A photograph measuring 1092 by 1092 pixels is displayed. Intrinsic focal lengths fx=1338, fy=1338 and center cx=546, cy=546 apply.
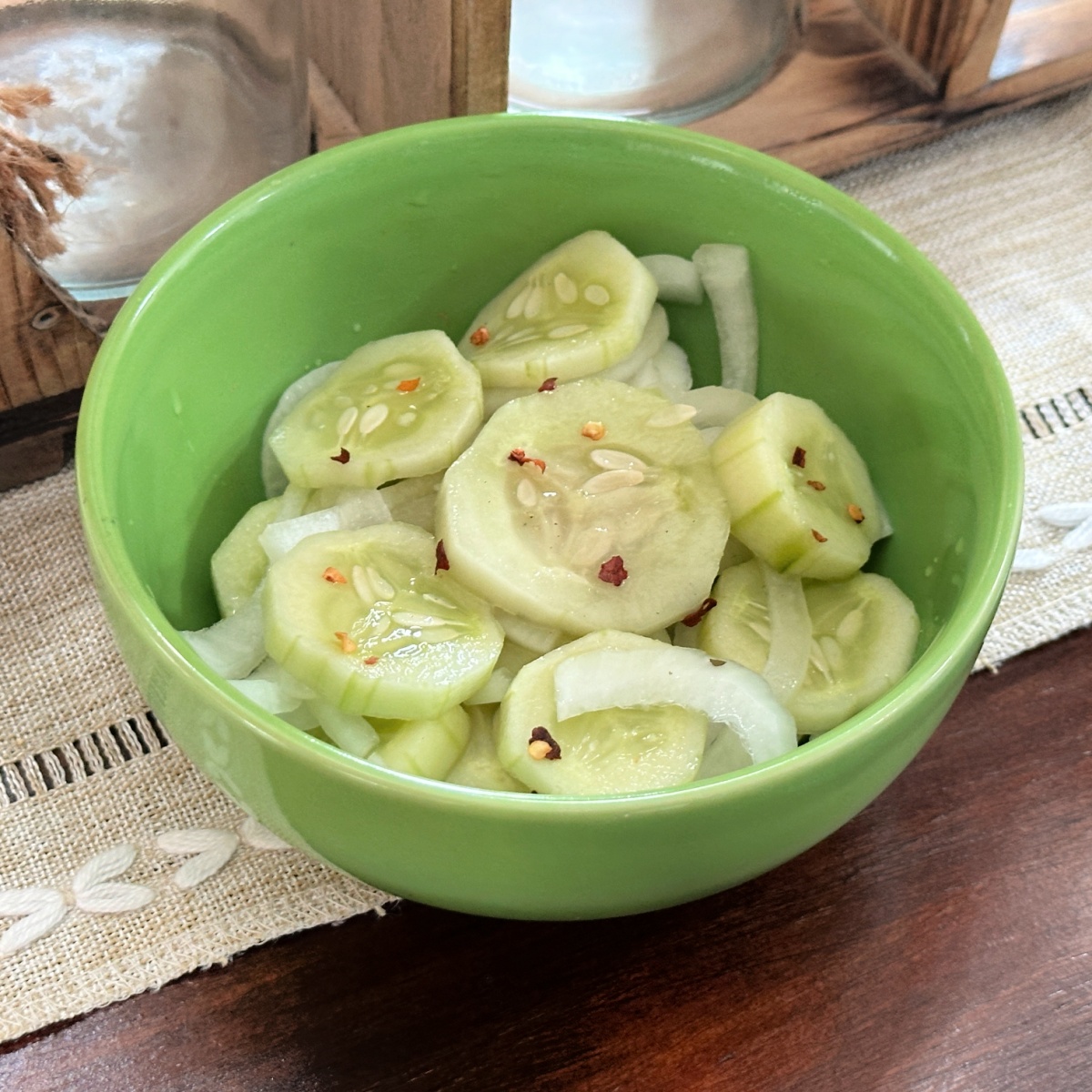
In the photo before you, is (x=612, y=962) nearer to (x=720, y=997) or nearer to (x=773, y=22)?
(x=720, y=997)

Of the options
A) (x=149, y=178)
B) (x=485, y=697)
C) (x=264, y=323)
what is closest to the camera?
(x=485, y=697)

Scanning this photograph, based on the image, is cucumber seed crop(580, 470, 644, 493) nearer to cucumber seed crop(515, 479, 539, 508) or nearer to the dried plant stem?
cucumber seed crop(515, 479, 539, 508)

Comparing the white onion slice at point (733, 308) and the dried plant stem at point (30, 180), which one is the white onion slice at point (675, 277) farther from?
the dried plant stem at point (30, 180)

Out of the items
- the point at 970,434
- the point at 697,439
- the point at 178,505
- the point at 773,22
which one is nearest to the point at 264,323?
the point at 178,505

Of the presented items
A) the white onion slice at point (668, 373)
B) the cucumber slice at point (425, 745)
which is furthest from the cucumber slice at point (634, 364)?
the cucumber slice at point (425, 745)

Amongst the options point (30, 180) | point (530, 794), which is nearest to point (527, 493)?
point (530, 794)

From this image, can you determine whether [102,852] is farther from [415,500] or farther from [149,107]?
[149,107]
